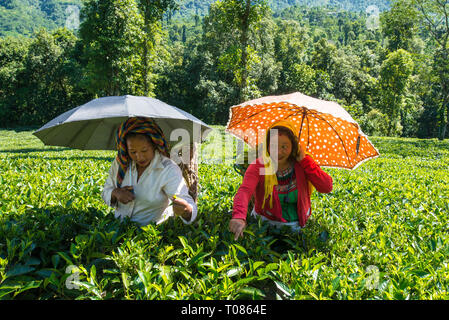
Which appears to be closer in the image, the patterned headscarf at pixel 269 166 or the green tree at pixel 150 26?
the patterned headscarf at pixel 269 166

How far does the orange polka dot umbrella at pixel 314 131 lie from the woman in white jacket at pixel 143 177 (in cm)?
110

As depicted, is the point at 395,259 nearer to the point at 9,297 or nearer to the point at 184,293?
the point at 184,293

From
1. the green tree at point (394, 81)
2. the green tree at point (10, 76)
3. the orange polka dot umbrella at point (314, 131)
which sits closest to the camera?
the orange polka dot umbrella at point (314, 131)

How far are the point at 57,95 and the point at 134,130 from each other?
46.6m

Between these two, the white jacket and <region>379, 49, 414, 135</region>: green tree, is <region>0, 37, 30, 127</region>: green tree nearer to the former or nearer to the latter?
<region>379, 49, 414, 135</region>: green tree

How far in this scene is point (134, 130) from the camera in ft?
8.11

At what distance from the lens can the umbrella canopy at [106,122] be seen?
234cm

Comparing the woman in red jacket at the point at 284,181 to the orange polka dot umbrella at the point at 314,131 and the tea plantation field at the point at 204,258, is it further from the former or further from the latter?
the orange polka dot umbrella at the point at 314,131

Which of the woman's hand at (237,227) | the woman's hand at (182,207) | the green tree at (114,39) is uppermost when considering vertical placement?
the green tree at (114,39)

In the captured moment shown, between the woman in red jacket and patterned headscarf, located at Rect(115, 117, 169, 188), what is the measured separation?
849 millimetres

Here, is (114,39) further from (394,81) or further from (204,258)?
(394,81)

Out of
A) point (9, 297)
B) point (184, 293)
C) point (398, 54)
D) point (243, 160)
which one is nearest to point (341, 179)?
point (243, 160)

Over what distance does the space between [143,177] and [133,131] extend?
Result: 44 centimetres

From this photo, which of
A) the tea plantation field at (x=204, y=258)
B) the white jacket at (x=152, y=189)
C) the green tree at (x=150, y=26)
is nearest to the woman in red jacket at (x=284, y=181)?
the tea plantation field at (x=204, y=258)
